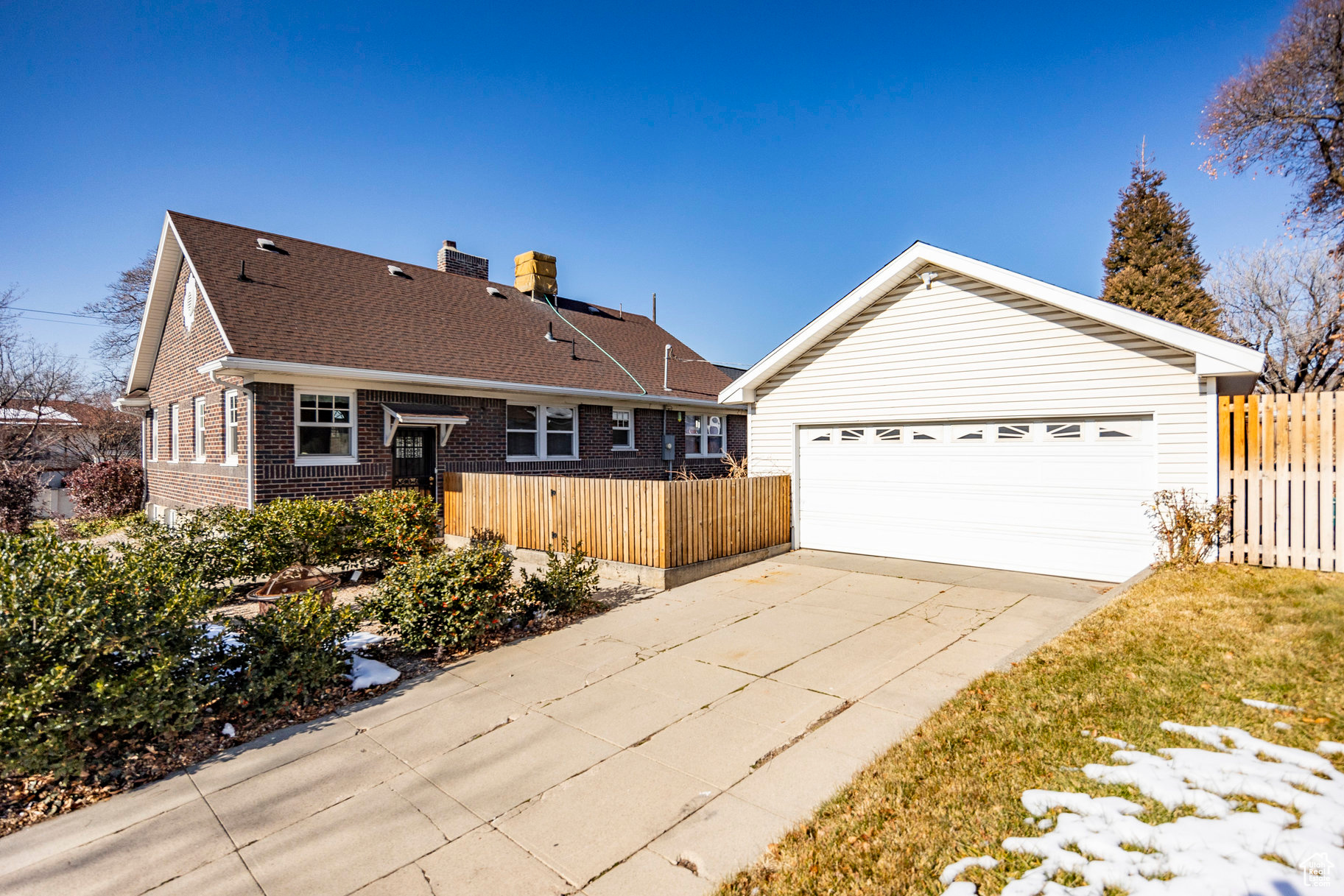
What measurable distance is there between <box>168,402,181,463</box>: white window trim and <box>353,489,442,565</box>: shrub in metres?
8.47

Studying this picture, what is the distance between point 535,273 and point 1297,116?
21598 millimetres

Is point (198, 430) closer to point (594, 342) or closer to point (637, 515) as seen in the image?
point (594, 342)

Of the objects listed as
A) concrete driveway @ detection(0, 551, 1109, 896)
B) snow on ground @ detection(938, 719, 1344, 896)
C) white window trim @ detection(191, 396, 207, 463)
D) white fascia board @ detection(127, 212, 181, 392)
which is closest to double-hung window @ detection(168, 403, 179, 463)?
white window trim @ detection(191, 396, 207, 463)

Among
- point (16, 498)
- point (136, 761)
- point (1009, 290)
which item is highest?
point (1009, 290)

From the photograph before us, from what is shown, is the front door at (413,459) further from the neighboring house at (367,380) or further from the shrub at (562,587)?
the shrub at (562,587)

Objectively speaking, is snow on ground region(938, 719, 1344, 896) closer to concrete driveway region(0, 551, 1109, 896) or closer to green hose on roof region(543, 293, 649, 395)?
Result: concrete driveway region(0, 551, 1109, 896)

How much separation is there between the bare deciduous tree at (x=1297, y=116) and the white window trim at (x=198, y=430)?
26.6 meters

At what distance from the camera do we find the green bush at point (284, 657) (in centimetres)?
477

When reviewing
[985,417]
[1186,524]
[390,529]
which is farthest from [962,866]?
[390,529]

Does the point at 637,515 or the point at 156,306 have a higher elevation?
the point at 156,306

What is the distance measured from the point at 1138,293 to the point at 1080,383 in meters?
22.8

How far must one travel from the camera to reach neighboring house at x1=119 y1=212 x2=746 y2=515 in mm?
11469

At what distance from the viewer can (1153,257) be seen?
Answer: 2594 cm

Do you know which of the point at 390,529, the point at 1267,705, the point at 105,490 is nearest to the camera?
the point at 1267,705
